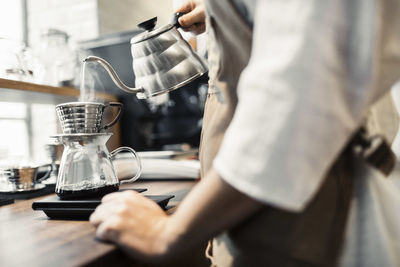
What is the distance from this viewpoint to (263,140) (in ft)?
1.26

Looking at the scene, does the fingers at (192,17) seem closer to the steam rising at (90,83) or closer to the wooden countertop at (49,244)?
the wooden countertop at (49,244)

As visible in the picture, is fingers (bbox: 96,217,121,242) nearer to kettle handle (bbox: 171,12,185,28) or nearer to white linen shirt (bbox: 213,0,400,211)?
white linen shirt (bbox: 213,0,400,211)

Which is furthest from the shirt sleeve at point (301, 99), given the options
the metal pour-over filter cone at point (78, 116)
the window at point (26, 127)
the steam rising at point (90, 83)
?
the window at point (26, 127)

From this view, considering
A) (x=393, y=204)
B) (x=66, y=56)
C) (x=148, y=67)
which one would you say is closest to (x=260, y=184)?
(x=393, y=204)

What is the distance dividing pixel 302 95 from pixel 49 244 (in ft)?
1.52

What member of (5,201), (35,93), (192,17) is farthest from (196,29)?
(35,93)

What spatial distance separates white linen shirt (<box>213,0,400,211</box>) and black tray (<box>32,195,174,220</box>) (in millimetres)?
371

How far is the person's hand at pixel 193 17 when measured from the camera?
2.56 feet

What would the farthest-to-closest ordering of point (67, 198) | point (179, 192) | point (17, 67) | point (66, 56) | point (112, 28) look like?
point (112, 28) → point (66, 56) → point (17, 67) → point (179, 192) → point (67, 198)

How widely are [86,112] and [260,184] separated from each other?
550 mm

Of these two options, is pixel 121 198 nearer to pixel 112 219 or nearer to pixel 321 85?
pixel 112 219

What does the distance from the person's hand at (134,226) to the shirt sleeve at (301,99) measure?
6.2 inches

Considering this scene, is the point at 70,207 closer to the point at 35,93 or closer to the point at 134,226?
the point at 134,226

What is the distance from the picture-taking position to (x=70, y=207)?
70 centimetres
